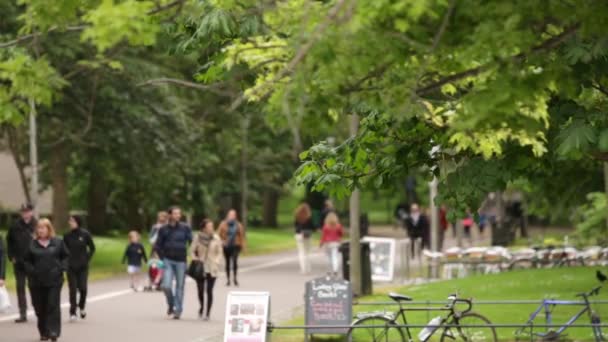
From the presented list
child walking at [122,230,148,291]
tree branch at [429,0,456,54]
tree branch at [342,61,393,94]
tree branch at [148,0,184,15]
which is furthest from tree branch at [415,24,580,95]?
child walking at [122,230,148,291]

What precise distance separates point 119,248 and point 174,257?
22416 mm

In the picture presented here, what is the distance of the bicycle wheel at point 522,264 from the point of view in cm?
3247

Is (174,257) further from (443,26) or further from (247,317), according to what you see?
(443,26)

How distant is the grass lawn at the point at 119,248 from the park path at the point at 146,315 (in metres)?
1.99

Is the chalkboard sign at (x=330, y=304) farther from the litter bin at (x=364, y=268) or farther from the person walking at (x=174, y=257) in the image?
the litter bin at (x=364, y=268)

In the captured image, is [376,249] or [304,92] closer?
[304,92]

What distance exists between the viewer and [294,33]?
9203 mm

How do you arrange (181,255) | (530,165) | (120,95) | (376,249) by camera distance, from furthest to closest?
(120,95), (376,249), (181,255), (530,165)

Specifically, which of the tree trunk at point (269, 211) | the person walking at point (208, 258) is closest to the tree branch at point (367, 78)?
the person walking at point (208, 258)

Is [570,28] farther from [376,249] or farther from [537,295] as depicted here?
[376,249]

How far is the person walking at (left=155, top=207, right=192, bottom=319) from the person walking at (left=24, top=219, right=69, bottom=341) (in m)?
3.54

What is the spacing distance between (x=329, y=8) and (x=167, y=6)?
134 centimetres

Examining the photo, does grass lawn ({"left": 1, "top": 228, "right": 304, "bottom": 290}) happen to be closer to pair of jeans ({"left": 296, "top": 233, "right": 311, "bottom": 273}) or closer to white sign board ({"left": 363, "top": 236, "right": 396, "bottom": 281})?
pair of jeans ({"left": 296, "top": 233, "right": 311, "bottom": 273})

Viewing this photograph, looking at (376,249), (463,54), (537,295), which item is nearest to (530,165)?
(463,54)
